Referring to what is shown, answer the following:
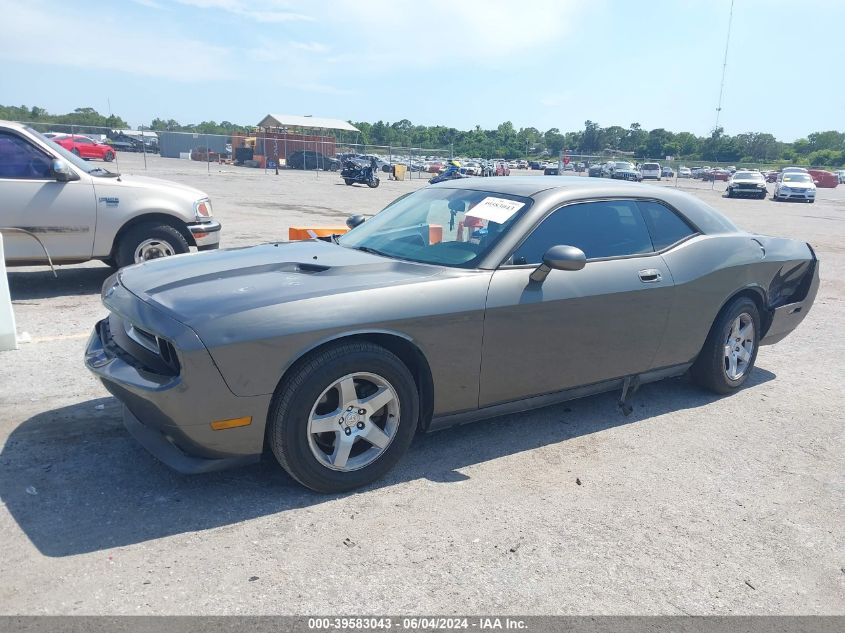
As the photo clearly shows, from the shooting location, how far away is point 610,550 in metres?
3.15

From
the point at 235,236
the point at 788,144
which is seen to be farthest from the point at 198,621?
the point at 788,144

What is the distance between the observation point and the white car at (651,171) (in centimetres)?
5481

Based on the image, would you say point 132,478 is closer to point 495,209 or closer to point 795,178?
point 495,209

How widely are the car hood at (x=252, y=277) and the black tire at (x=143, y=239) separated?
3.65 m

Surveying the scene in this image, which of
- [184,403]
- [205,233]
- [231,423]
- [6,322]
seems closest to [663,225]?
[231,423]

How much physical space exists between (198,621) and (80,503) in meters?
1.11

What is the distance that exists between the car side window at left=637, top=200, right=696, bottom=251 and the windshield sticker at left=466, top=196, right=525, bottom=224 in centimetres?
104

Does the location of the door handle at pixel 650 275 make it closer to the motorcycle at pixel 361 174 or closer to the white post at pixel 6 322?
the white post at pixel 6 322

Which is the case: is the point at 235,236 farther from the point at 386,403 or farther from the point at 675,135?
the point at 675,135

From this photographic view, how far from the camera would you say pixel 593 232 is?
442 centimetres

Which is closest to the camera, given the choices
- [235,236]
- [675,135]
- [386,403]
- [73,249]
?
[386,403]

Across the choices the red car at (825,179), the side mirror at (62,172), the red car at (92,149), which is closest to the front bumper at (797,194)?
the red car at (825,179)

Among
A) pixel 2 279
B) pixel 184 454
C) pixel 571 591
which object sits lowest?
pixel 571 591

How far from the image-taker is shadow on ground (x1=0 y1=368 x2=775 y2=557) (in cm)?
311
